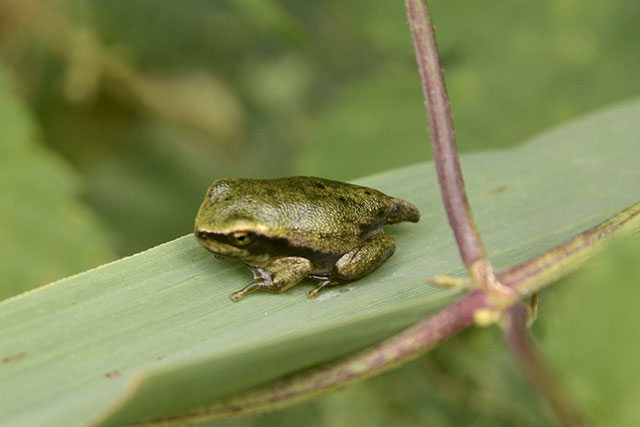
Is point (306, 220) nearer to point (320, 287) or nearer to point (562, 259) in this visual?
point (320, 287)

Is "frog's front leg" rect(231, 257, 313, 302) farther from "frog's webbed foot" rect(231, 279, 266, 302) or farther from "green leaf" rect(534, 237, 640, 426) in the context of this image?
"green leaf" rect(534, 237, 640, 426)

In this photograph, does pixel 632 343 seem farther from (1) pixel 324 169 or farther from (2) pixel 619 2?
(2) pixel 619 2

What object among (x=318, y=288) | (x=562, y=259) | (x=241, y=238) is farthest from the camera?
(x=241, y=238)

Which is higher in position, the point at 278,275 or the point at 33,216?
the point at 33,216

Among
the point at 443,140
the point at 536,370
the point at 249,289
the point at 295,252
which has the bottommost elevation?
the point at 536,370

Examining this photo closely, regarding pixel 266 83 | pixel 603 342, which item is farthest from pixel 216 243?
pixel 266 83

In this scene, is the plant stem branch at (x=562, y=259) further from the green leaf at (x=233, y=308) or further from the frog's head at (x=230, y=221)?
the frog's head at (x=230, y=221)

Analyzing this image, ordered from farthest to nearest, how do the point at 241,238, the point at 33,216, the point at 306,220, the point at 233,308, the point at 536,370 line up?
the point at 33,216 → the point at 306,220 → the point at 241,238 → the point at 233,308 → the point at 536,370
